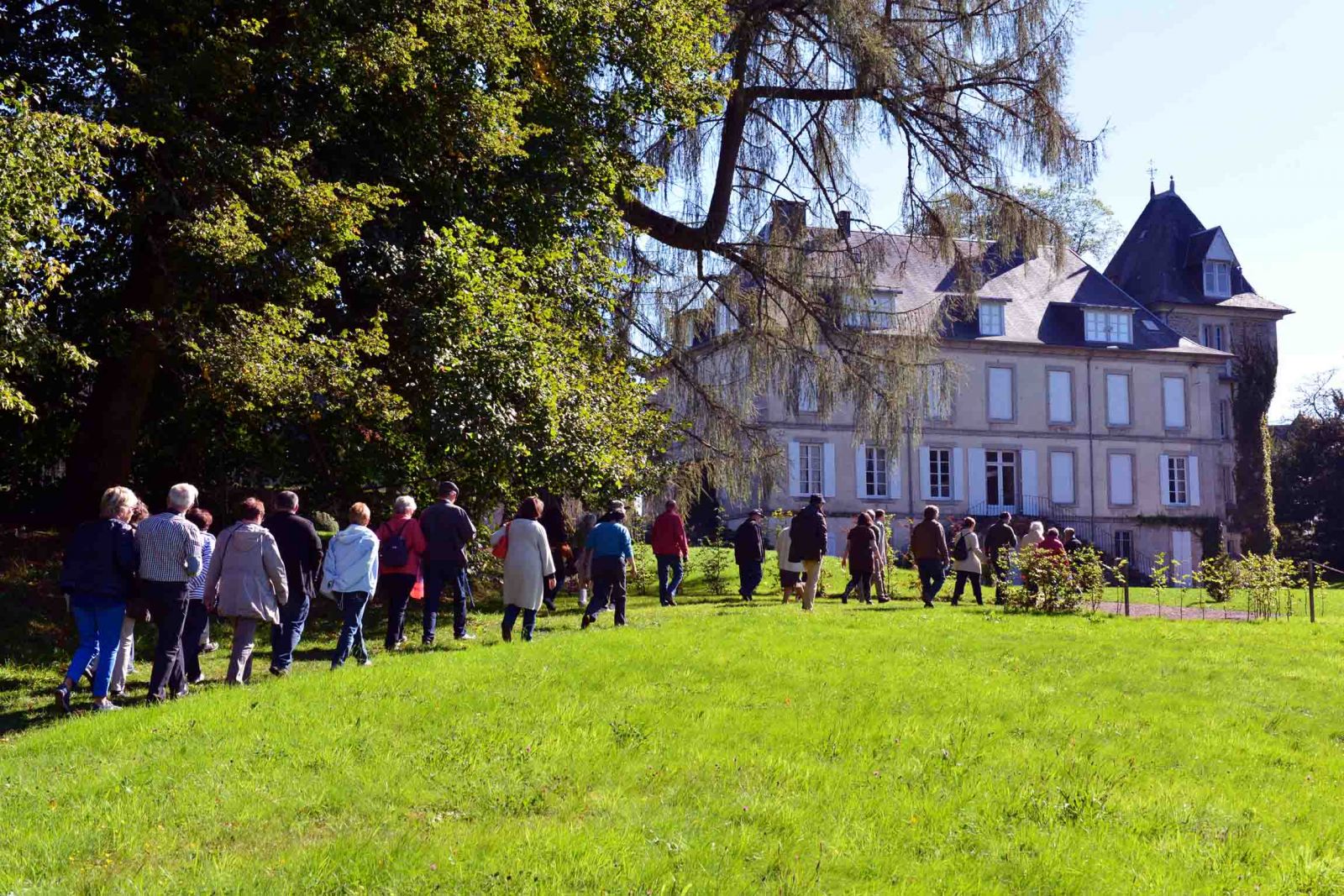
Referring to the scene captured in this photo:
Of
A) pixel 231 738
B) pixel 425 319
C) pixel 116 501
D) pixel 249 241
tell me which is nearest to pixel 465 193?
pixel 425 319

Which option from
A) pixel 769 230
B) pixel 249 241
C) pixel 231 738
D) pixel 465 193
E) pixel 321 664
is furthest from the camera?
pixel 769 230

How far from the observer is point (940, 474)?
4188 cm

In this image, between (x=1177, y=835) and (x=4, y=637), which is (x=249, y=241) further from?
(x=1177, y=835)

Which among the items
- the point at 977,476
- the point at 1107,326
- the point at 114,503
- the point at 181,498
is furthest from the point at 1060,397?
the point at 114,503

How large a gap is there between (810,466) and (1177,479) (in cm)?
1351

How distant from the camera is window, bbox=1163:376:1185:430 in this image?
146 feet

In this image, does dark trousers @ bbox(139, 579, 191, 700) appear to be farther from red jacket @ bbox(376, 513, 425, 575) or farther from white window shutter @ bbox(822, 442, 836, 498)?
white window shutter @ bbox(822, 442, 836, 498)

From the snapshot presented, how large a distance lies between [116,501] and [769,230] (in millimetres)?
12923

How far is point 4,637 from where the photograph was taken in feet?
45.4

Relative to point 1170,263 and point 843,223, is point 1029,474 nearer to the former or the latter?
point 1170,263

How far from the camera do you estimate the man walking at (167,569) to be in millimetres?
10141

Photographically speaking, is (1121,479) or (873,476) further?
(1121,479)

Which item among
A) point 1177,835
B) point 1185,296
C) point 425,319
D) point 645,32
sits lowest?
point 1177,835

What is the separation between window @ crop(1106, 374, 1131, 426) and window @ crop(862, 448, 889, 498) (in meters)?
8.68
